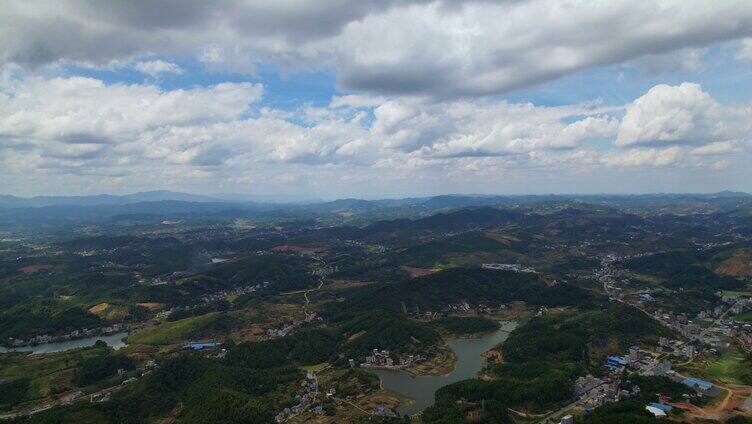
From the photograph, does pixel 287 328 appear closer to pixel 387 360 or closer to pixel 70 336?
pixel 387 360

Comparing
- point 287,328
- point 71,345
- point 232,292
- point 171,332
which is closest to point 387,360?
point 287,328

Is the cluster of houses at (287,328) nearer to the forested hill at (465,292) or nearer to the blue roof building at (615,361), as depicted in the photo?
the forested hill at (465,292)

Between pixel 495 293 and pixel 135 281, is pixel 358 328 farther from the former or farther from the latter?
pixel 135 281

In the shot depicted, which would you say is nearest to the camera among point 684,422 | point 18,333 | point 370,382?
point 684,422

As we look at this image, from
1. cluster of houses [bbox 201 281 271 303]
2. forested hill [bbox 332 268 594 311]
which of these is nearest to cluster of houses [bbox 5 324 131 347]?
cluster of houses [bbox 201 281 271 303]

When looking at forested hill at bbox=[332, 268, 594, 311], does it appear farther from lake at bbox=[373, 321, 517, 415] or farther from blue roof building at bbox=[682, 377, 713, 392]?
blue roof building at bbox=[682, 377, 713, 392]

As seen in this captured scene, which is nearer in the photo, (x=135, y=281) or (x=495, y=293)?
(x=495, y=293)

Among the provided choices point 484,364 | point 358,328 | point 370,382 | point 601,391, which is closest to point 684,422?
point 601,391
